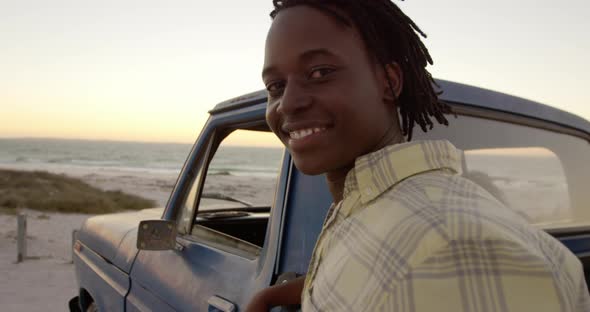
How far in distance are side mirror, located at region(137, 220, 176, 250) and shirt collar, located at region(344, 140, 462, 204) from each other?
1.54 metres

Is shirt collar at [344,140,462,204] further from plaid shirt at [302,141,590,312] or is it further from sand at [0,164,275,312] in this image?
sand at [0,164,275,312]

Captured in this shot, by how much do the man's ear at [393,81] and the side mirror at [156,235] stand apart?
1.48m

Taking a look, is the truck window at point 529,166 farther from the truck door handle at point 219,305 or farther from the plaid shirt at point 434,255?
Result: the truck door handle at point 219,305

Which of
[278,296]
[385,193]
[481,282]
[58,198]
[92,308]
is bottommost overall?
[58,198]

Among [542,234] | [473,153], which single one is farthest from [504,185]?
[542,234]

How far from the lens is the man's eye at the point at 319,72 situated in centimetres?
117

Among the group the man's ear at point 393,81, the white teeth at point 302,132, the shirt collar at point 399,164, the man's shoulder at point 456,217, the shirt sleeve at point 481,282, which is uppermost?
the man's ear at point 393,81

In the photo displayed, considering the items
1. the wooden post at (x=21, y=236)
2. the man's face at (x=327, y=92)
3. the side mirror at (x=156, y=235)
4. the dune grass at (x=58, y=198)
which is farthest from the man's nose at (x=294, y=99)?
the dune grass at (x=58, y=198)

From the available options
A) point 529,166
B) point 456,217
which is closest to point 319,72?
point 456,217

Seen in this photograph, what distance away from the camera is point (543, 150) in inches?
88.7

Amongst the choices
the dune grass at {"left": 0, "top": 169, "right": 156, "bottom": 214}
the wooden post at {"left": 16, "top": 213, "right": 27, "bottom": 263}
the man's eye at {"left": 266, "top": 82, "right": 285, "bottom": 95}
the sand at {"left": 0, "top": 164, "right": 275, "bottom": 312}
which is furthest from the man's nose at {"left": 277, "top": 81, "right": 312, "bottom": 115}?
the dune grass at {"left": 0, "top": 169, "right": 156, "bottom": 214}

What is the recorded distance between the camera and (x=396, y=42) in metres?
1.40

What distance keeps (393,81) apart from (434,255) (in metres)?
0.63

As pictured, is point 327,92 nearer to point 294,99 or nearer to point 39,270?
point 294,99
